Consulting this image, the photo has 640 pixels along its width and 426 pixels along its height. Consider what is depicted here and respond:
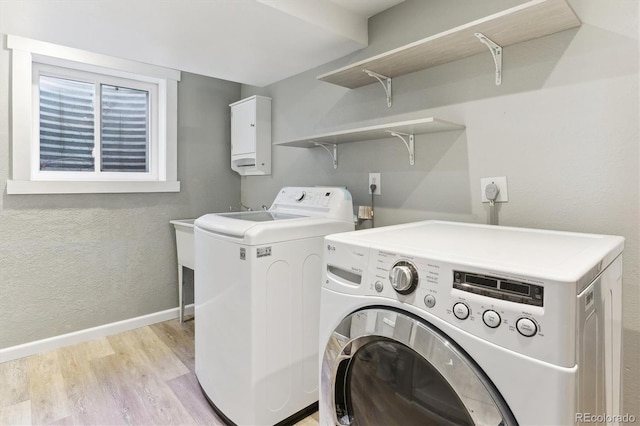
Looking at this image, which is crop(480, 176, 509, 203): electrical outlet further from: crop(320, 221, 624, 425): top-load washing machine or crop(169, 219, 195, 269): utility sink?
crop(169, 219, 195, 269): utility sink

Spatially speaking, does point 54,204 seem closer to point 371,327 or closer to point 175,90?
point 175,90

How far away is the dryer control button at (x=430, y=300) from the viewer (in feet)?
2.58

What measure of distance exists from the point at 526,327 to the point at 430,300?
0.20 metres

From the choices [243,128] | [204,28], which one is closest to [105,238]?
[243,128]

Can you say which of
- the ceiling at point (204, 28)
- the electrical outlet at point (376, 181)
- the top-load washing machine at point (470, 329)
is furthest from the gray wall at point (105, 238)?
the top-load washing machine at point (470, 329)

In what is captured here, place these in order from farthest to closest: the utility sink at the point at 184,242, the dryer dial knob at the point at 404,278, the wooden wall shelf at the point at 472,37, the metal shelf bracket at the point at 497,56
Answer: the utility sink at the point at 184,242 < the metal shelf bracket at the point at 497,56 < the wooden wall shelf at the point at 472,37 < the dryer dial knob at the point at 404,278

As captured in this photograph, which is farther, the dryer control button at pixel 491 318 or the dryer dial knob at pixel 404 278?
the dryer dial knob at pixel 404 278

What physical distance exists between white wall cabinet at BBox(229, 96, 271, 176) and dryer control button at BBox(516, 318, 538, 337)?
2252 mm

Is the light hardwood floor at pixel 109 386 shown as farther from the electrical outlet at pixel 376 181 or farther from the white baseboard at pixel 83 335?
the electrical outlet at pixel 376 181

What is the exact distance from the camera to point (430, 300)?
2.60 feet

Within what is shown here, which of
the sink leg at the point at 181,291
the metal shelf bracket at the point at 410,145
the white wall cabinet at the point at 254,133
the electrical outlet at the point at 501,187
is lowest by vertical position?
the sink leg at the point at 181,291

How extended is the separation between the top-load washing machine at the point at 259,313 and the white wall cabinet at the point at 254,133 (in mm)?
1015

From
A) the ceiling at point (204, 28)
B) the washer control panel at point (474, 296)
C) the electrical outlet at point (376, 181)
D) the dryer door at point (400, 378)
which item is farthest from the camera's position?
the electrical outlet at point (376, 181)

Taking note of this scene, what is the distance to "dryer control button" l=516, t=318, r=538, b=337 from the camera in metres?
0.64
